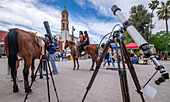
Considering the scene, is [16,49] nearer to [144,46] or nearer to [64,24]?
[144,46]

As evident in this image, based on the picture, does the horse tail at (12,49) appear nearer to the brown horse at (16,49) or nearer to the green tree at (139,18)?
the brown horse at (16,49)

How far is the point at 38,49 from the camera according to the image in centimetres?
368

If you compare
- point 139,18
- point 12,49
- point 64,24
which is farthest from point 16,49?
point 64,24

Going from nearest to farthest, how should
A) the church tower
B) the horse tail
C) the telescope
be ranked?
the telescope < the horse tail < the church tower

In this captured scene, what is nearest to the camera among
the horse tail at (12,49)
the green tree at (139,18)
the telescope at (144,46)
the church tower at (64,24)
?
the telescope at (144,46)

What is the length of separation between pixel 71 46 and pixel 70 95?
512cm

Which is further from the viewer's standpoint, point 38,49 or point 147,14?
point 147,14

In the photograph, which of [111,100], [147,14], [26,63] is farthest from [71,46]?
[147,14]

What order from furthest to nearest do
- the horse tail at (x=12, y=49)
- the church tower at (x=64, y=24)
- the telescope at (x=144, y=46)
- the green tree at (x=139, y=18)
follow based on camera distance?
the church tower at (x=64, y=24) < the green tree at (x=139, y=18) < the horse tail at (x=12, y=49) < the telescope at (x=144, y=46)

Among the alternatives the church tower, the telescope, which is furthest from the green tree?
the church tower

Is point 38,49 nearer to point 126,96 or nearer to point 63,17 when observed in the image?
point 126,96

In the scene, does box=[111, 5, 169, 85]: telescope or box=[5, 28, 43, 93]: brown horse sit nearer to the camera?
box=[111, 5, 169, 85]: telescope

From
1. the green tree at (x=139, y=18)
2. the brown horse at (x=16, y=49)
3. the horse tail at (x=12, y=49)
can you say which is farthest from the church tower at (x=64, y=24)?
the horse tail at (x=12, y=49)

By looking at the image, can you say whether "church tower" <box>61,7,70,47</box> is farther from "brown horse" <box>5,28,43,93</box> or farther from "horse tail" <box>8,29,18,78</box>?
"horse tail" <box>8,29,18,78</box>
